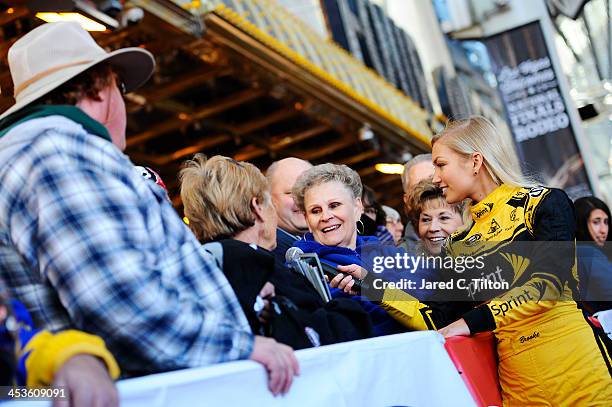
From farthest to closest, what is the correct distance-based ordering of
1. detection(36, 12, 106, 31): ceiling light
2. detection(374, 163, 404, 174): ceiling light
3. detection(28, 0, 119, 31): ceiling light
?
detection(374, 163, 404, 174): ceiling light < detection(36, 12, 106, 31): ceiling light < detection(28, 0, 119, 31): ceiling light

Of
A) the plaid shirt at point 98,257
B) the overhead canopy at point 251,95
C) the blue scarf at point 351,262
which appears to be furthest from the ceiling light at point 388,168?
the plaid shirt at point 98,257

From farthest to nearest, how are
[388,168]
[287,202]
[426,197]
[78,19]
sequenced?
[388,168]
[78,19]
[426,197]
[287,202]

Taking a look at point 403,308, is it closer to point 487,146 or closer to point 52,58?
point 487,146

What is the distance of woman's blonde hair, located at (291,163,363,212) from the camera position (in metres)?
3.83

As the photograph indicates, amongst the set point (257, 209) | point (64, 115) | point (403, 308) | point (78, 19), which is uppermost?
point (78, 19)

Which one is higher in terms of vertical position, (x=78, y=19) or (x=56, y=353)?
(x=78, y=19)

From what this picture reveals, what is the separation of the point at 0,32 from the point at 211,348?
23.8 feet

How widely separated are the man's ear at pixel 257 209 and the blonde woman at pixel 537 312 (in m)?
0.84

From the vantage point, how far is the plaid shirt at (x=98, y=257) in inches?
69.1

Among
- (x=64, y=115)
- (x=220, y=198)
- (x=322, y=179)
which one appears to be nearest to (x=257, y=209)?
(x=220, y=198)

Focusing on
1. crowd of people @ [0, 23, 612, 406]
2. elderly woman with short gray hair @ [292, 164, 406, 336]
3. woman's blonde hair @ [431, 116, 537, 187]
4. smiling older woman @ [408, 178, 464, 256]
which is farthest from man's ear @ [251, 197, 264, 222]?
smiling older woman @ [408, 178, 464, 256]

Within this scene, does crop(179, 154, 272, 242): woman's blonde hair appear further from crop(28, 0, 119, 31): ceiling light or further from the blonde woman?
crop(28, 0, 119, 31): ceiling light

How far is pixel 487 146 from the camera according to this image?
341cm

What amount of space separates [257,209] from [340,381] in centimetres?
83
